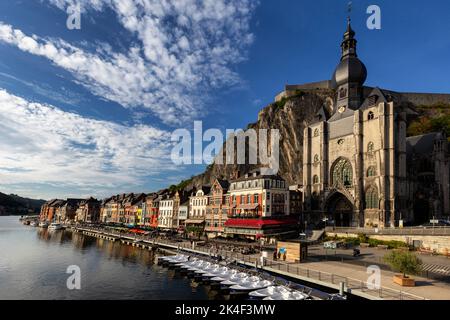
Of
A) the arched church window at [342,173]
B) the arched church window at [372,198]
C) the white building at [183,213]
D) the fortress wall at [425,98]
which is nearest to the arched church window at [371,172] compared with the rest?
the arched church window at [372,198]

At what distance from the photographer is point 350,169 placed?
224 ft

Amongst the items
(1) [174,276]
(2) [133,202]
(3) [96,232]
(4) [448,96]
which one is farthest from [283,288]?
(4) [448,96]

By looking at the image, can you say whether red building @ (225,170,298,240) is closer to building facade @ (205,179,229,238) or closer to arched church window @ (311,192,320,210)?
building facade @ (205,179,229,238)

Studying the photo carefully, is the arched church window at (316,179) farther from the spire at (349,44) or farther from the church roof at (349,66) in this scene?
the spire at (349,44)

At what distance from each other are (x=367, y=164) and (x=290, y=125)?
159 ft

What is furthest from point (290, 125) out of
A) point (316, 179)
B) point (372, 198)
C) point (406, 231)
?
point (406, 231)

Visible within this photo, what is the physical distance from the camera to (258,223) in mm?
58031

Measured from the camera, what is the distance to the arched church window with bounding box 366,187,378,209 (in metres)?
61.2

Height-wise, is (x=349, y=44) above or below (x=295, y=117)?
above

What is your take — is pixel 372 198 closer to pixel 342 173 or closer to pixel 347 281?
pixel 342 173

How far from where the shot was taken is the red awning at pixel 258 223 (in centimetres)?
5772

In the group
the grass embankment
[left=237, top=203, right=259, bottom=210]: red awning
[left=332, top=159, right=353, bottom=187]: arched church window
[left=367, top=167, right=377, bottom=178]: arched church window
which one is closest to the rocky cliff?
[left=332, top=159, right=353, bottom=187]: arched church window

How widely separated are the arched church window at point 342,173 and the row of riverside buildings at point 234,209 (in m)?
9.04
